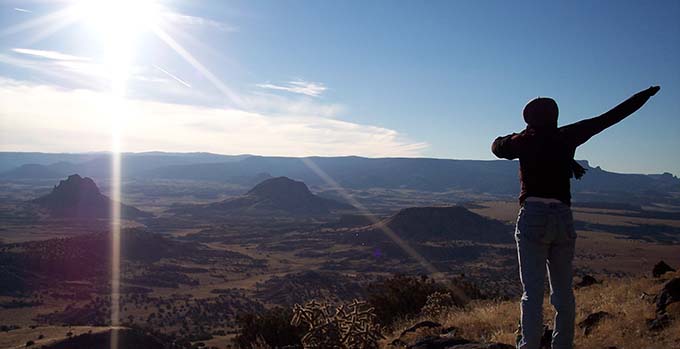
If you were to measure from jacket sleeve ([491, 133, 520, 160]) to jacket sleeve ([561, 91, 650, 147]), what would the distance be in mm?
387

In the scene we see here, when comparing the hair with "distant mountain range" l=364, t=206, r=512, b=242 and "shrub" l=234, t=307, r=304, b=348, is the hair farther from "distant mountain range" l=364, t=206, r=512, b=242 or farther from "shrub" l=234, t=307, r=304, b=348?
"distant mountain range" l=364, t=206, r=512, b=242

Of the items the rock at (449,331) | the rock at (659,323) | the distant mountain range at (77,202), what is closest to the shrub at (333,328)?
the rock at (449,331)

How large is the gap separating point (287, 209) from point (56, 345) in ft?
440

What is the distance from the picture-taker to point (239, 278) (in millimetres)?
60344

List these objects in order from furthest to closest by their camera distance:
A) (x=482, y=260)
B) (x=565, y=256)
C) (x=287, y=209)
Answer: (x=287, y=209), (x=482, y=260), (x=565, y=256)

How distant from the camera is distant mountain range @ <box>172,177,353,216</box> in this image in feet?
491

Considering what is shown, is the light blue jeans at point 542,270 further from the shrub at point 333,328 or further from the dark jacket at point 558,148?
the shrub at point 333,328

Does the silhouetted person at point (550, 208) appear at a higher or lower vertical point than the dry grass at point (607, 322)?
higher

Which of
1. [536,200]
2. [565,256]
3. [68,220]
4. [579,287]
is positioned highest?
[536,200]

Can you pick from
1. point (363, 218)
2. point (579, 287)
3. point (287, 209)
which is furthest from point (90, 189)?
point (579, 287)

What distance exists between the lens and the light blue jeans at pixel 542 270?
12.7 ft

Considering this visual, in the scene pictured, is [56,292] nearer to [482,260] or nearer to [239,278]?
[239,278]

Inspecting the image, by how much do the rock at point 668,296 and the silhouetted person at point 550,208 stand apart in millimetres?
3347

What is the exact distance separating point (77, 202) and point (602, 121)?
457ft
